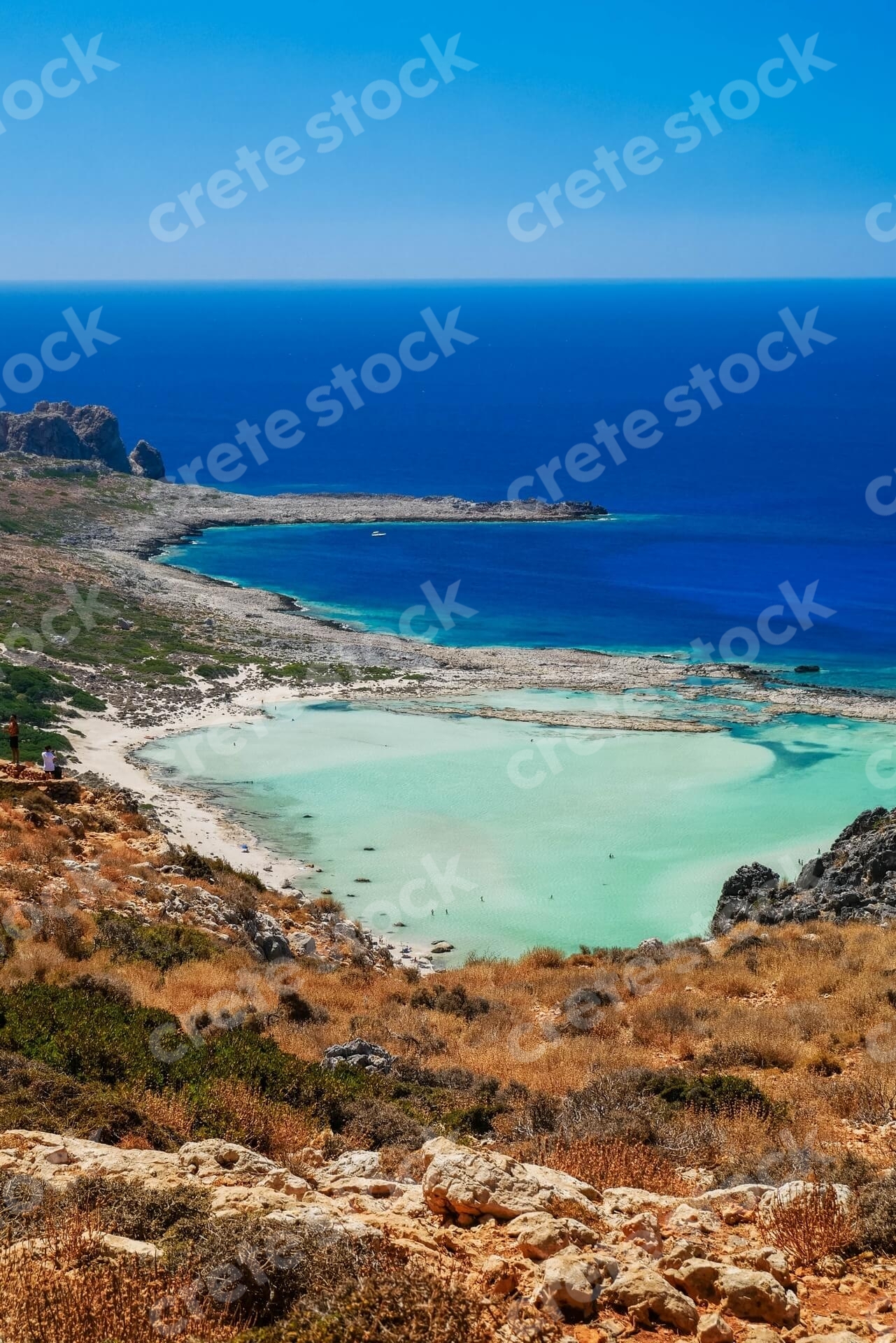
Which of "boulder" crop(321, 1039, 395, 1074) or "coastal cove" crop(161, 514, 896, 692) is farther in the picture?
"coastal cove" crop(161, 514, 896, 692)

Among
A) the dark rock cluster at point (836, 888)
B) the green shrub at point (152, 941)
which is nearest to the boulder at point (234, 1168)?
the green shrub at point (152, 941)

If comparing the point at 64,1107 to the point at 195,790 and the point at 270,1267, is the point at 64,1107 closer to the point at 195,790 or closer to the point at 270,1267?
the point at 270,1267

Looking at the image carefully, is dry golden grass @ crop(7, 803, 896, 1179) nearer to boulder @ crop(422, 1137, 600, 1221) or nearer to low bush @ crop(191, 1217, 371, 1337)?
boulder @ crop(422, 1137, 600, 1221)

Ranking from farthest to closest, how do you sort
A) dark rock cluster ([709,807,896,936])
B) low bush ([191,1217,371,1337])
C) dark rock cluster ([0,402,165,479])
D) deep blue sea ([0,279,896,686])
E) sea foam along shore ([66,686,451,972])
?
dark rock cluster ([0,402,165,479])
deep blue sea ([0,279,896,686])
sea foam along shore ([66,686,451,972])
dark rock cluster ([709,807,896,936])
low bush ([191,1217,371,1337])

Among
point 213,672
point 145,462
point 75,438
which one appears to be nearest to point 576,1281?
point 213,672

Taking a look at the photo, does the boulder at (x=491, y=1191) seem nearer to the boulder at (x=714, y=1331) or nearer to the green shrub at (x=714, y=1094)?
the boulder at (x=714, y=1331)

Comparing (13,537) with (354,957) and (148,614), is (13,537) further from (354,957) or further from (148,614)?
(354,957)

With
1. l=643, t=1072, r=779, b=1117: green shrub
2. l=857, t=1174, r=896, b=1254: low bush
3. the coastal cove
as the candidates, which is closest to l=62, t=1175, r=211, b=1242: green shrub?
l=857, t=1174, r=896, b=1254: low bush
